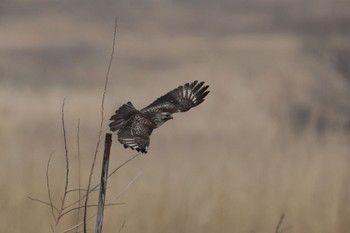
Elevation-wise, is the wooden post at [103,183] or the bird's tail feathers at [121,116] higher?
the bird's tail feathers at [121,116]

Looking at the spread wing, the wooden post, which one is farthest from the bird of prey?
the wooden post

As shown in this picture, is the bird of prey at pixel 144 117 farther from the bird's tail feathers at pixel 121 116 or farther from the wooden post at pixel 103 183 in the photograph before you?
the wooden post at pixel 103 183

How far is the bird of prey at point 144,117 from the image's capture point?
452 centimetres

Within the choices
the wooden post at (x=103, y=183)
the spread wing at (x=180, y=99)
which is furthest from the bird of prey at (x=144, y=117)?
the wooden post at (x=103, y=183)

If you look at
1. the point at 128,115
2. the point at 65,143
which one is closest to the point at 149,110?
the point at 128,115

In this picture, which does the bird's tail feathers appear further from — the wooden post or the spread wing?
the wooden post

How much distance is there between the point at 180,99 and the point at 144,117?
3.80 ft

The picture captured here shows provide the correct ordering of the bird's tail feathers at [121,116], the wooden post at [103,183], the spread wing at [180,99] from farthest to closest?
the spread wing at [180,99] → the bird's tail feathers at [121,116] → the wooden post at [103,183]

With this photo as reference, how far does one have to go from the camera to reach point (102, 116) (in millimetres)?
4570

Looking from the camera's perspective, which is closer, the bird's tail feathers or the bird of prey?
the bird of prey

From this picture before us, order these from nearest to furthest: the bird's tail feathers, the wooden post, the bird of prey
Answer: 1. the wooden post
2. the bird of prey
3. the bird's tail feathers

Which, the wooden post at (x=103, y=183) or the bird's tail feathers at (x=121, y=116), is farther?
the bird's tail feathers at (x=121, y=116)

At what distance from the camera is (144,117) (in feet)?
16.3

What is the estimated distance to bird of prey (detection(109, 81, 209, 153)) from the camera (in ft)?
14.8
